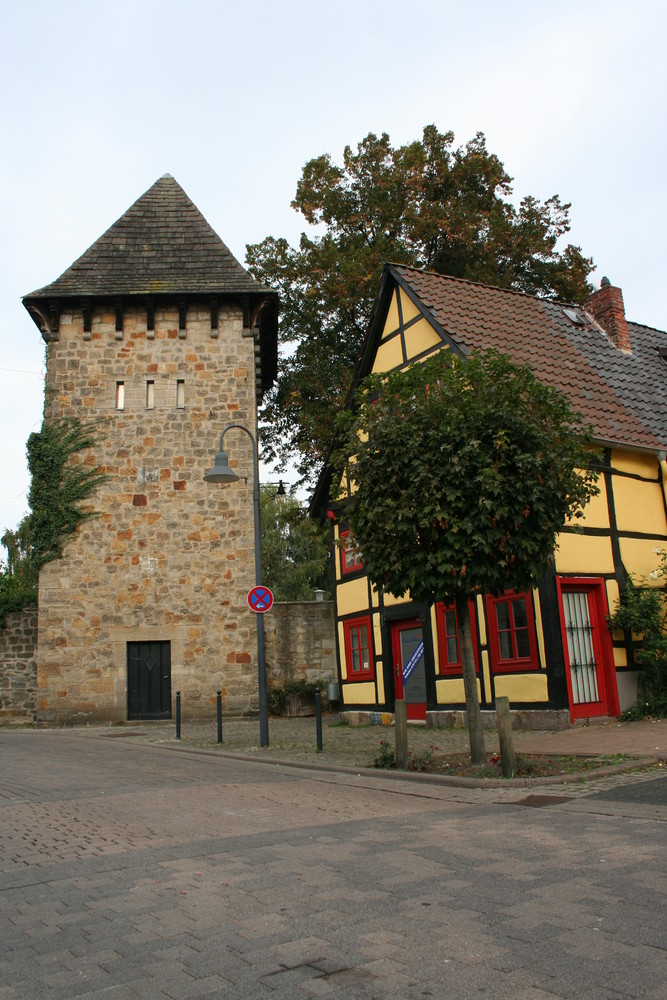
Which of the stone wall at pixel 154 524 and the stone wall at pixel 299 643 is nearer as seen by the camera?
the stone wall at pixel 154 524

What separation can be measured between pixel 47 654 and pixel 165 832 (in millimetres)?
14477

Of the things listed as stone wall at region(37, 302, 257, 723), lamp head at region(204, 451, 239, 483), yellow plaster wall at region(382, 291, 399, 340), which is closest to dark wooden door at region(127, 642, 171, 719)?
stone wall at region(37, 302, 257, 723)

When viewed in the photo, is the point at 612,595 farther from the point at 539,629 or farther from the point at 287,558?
the point at 287,558

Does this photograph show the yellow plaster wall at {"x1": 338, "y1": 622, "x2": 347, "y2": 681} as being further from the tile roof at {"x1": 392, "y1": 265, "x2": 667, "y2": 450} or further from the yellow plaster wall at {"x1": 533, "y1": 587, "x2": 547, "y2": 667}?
the yellow plaster wall at {"x1": 533, "y1": 587, "x2": 547, "y2": 667}

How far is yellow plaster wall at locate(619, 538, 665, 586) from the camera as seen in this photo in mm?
15039

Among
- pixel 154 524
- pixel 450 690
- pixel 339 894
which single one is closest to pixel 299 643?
pixel 154 524

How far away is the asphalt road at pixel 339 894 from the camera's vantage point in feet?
11.6

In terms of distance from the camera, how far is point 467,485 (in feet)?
30.4

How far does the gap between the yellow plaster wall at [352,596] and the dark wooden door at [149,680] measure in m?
4.31

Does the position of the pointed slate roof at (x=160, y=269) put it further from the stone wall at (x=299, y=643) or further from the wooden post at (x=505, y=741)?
the wooden post at (x=505, y=741)

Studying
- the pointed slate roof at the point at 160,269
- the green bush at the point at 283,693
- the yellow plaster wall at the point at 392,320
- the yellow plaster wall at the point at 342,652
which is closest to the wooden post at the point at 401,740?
the yellow plaster wall at the point at 392,320

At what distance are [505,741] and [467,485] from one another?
107 inches

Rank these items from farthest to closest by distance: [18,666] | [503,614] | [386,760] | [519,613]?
[18,666] < [503,614] < [519,613] < [386,760]

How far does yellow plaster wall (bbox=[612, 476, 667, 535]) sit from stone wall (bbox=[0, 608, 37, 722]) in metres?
14.3
